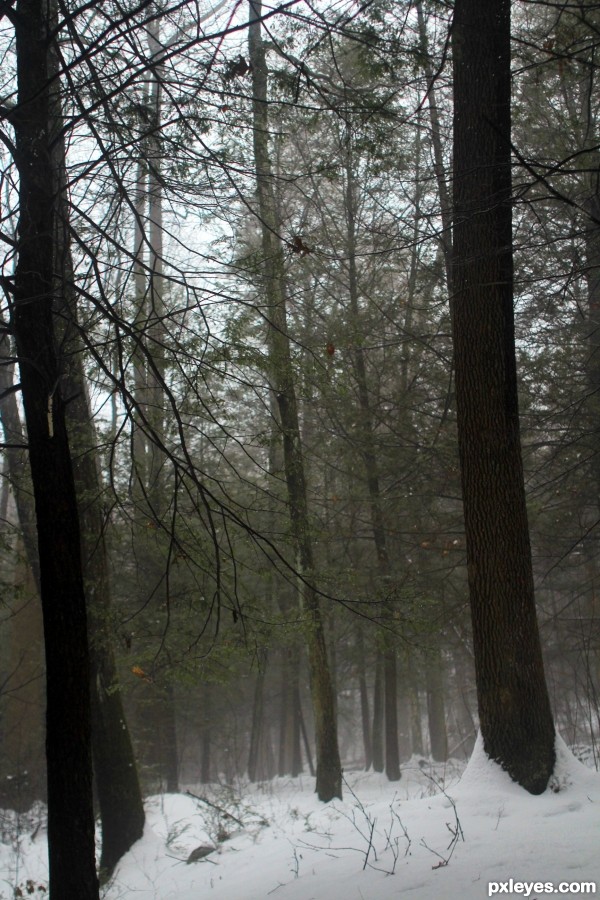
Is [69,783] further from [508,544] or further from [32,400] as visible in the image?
[508,544]

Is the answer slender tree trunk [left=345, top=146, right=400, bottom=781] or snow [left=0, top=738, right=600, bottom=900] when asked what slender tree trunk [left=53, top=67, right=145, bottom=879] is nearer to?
snow [left=0, top=738, right=600, bottom=900]

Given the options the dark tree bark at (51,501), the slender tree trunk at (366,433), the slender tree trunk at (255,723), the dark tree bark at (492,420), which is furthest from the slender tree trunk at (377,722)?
the dark tree bark at (51,501)

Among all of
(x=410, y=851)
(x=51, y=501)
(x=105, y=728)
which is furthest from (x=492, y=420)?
(x=105, y=728)

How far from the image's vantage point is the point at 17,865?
30.8 feet

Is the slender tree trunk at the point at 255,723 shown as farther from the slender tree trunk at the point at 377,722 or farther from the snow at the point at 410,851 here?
the snow at the point at 410,851

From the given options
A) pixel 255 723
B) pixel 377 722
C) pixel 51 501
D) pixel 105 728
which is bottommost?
pixel 255 723

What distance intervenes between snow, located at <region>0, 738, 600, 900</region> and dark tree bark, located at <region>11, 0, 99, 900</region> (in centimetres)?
181

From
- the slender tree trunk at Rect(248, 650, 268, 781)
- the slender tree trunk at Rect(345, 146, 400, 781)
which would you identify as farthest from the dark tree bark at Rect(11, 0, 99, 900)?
the slender tree trunk at Rect(248, 650, 268, 781)

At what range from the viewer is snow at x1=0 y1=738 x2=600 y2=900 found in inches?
166

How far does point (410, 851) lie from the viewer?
5.04m

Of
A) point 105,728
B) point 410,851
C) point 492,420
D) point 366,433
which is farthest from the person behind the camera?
point 366,433

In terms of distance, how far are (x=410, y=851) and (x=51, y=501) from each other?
365cm

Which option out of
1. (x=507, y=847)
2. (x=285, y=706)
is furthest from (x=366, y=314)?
(x=285, y=706)

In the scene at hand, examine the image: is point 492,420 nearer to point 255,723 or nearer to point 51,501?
point 51,501
